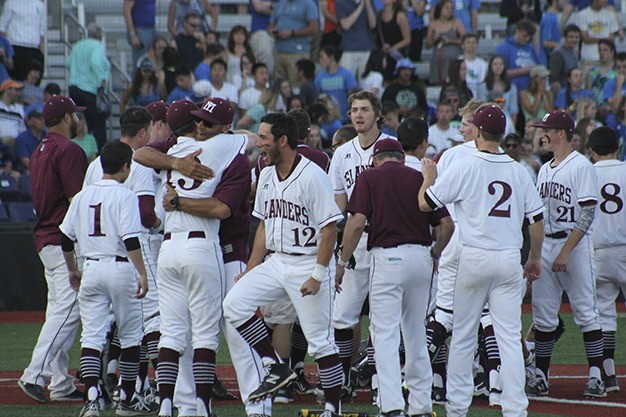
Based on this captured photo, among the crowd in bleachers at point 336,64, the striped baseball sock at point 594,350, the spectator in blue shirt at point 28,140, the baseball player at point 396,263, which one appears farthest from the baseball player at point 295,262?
the spectator in blue shirt at point 28,140

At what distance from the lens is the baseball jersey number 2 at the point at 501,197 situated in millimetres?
7453

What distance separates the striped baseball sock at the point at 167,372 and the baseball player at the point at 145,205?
1112 millimetres

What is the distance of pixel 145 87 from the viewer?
1694cm

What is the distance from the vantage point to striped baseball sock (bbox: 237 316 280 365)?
7363 mm

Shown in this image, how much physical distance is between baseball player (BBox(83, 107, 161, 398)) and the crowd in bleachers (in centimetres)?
688

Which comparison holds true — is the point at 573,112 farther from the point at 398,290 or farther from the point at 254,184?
the point at 398,290

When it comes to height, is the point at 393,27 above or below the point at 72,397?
above

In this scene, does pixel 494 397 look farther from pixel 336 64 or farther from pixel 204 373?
pixel 336 64

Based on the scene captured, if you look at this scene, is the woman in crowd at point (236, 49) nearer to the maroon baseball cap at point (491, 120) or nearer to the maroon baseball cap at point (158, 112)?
the maroon baseball cap at point (158, 112)

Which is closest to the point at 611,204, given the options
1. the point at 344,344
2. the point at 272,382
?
the point at 344,344

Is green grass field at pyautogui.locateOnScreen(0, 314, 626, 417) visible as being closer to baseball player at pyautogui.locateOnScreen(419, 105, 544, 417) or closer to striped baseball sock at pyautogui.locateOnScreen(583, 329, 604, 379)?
baseball player at pyautogui.locateOnScreen(419, 105, 544, 417)

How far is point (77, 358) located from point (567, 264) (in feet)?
18.2

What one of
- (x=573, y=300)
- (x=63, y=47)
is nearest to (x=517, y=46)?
(x=63, y=47)

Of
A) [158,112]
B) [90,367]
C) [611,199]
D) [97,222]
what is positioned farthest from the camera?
[611,199]
